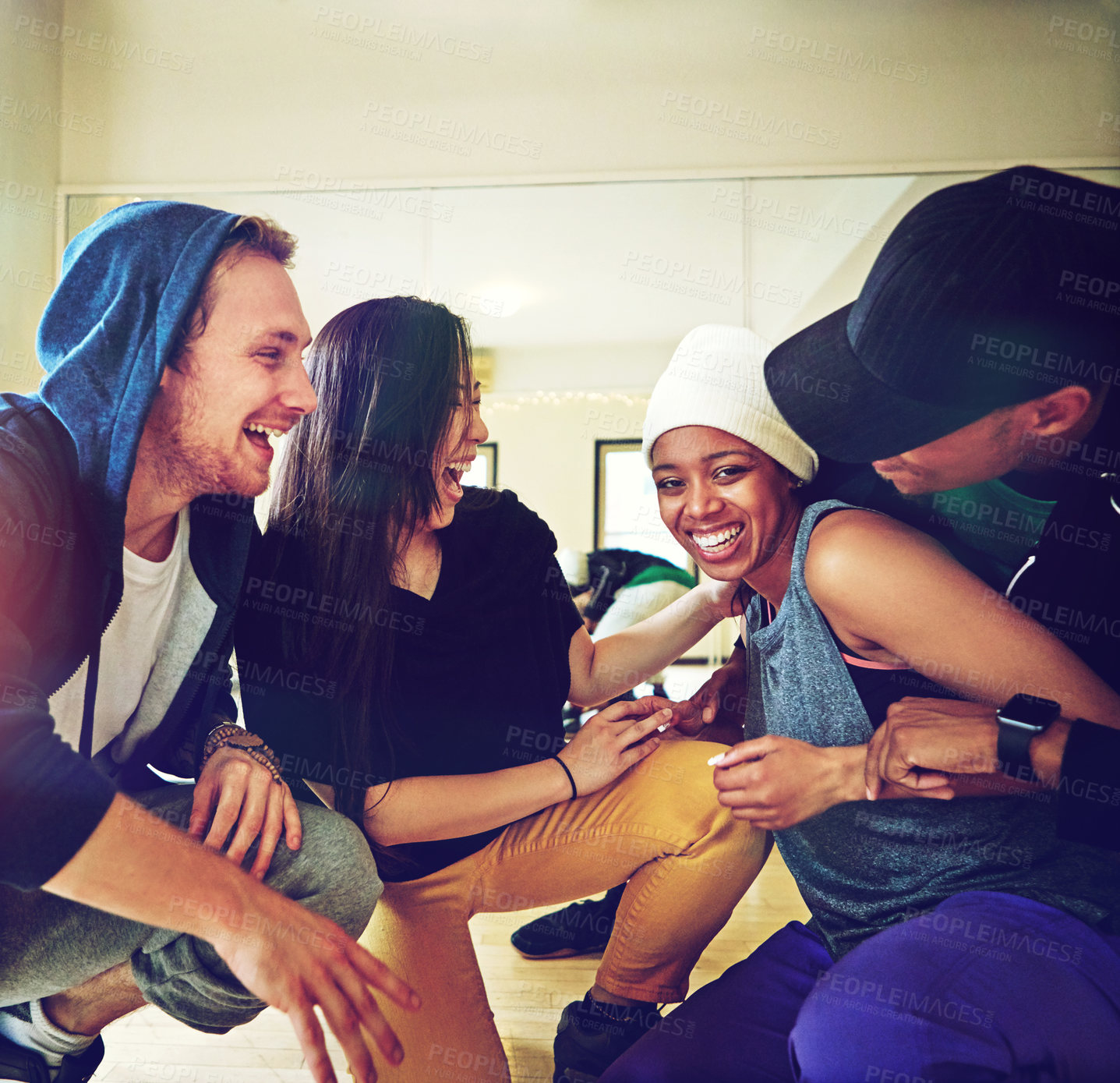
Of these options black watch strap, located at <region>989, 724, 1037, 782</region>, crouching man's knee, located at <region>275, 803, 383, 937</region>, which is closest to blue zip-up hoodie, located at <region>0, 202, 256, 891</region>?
crouching man's knee, located at <region>275, 803, 383, 937</region>

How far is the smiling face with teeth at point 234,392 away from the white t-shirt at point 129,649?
111 mm

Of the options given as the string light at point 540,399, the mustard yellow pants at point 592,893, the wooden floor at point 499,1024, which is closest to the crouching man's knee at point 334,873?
the mustard yellow pants at point 592,893

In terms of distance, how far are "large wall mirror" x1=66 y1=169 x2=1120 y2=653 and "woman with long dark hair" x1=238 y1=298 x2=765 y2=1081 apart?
0.22 m

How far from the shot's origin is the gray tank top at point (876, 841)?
101cm

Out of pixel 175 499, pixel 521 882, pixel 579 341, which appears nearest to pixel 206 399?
pixel 175 499

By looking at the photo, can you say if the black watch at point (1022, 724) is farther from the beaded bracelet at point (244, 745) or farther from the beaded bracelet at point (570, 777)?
the beaded bracelet at point (244, 745)

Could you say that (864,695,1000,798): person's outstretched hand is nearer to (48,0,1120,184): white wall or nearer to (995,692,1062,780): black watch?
(995,692,1062,780): black watch

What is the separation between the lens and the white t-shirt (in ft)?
3.57

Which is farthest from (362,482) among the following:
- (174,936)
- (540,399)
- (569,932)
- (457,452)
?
(569,932)

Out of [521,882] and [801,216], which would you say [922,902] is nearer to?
[521,882]

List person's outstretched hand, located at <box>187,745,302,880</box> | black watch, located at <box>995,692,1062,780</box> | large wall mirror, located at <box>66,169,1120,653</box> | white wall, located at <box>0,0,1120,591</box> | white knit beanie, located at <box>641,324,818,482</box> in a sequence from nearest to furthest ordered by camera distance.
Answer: black watch, located at <box>995,692,1062,780</box>
person's outstretched hand, located at <box>187,745,302,880</box>
white knit beanie, located at <box>641,324,818,482</box>
large wall mirror, located at <box>66,169,1120,653</box>
white wall, located at <box>0,0,1120,591</box>

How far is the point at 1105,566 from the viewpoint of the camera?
1.00m

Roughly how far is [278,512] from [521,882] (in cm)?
69

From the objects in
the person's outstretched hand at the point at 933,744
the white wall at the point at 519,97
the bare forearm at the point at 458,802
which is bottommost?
the bare forearm at the point at 458,802
